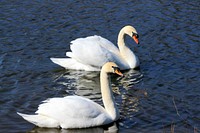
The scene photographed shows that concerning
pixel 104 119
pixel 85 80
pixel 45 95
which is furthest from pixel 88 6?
pixel 104 119

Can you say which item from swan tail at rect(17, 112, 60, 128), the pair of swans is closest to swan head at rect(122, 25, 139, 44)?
the pair of swans

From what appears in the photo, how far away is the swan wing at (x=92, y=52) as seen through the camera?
15977 mm

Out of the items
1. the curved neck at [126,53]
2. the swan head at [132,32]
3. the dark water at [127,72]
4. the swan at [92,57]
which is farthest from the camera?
the swan head at [132,32]

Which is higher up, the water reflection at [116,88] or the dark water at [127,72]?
the dark water at [127,72]

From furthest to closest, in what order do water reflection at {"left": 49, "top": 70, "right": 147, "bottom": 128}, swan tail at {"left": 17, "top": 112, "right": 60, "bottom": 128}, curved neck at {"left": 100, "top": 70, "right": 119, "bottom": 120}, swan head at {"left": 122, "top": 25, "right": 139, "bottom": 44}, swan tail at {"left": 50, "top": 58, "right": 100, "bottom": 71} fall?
swan head at {"left": 122, "top": 25, "right": 139, "bottom": 44} < swan tail at {"left": 50, "top": 58, "right": 100, "bottom": 71} < water reflection at {"left": 49, "top": 70, "right": 147, "bottom": 128} < curved neck at {"left": 100, "top": 70, "right": 119, "bottom": 120} < swan tail at {"left": 17, "top": 112, "right": 60, "bottom": 128}

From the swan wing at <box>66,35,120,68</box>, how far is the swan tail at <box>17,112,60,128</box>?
179 inches

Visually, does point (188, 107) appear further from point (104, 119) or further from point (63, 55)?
point (63, 55)

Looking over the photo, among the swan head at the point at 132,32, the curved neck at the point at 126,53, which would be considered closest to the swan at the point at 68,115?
the curved neck at the point at 126,53

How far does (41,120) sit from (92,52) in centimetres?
480

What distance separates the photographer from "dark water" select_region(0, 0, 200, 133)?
12484 mm

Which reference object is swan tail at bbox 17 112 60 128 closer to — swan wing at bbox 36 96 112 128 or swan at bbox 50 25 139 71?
swan wing at bbox 36 96 112 128

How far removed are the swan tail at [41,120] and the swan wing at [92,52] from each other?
454cm

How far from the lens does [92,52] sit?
631 inches

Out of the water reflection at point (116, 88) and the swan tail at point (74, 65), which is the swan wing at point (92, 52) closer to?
the swan tail at point (74, 65)
